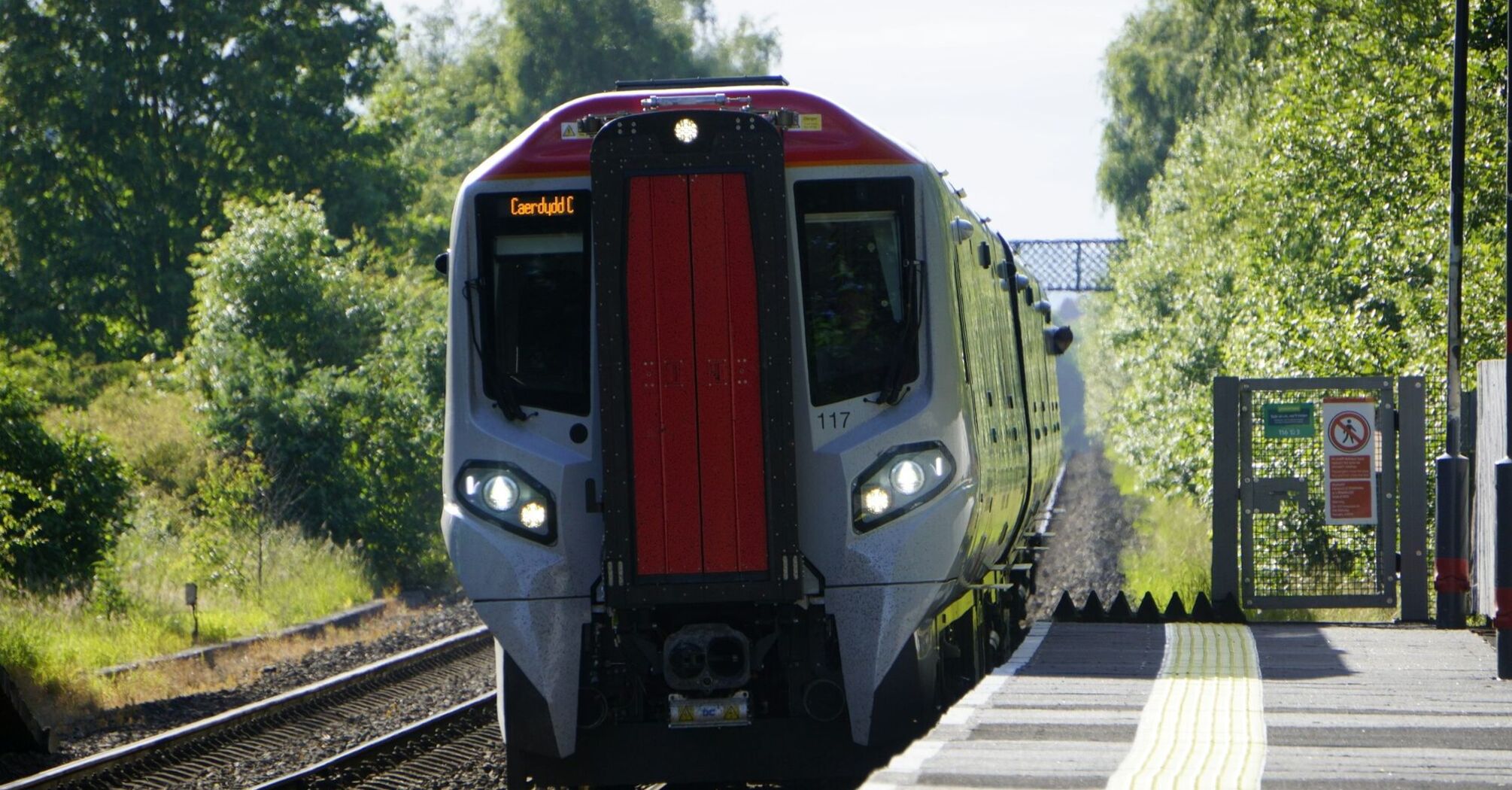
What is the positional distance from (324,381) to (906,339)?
62.0 ft

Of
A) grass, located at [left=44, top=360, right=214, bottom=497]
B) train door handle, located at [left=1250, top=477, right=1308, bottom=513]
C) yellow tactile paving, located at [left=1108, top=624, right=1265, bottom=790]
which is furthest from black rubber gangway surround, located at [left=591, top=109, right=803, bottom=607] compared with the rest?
grass, located at [left=44, top=360, right=214, bottom=497]

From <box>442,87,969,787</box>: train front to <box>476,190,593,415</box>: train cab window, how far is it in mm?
10

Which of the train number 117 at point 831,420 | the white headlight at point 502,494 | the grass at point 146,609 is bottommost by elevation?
the grass at point 146,609

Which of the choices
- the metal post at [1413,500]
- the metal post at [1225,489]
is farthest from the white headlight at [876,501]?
the metal post at [1413,500]

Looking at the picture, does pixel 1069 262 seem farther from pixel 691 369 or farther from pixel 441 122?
pixel 691 369

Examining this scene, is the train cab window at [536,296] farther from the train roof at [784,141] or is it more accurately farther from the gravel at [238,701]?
→ the gravel at [238,701]

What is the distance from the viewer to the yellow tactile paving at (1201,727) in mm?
5699

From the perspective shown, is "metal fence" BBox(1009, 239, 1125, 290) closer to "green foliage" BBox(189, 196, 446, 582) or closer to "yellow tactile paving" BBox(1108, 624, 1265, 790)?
"green foliage" BBox(189, 196, 446, 582)

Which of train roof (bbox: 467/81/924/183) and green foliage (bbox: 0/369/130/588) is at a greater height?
train roof (bbox: 467/81/924/183)

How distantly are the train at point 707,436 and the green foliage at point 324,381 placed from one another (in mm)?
17191

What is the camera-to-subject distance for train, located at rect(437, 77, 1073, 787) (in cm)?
762

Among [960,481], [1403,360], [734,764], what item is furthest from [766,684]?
[1403,360]

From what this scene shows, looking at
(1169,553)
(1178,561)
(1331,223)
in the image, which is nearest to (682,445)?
(1331,223)

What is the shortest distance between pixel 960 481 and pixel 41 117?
40.0 meters
